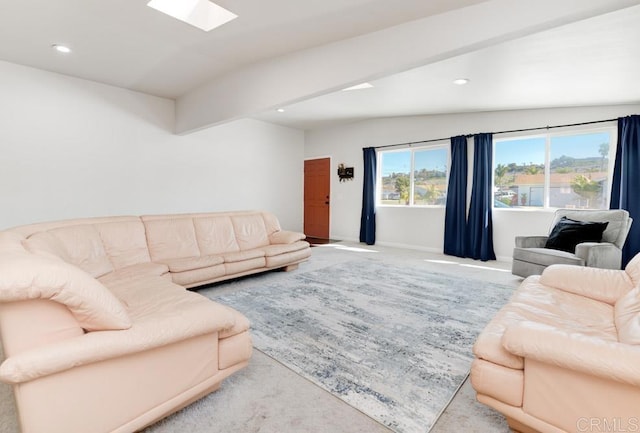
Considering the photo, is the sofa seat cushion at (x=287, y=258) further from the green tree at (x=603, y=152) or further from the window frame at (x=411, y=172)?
the green tree at (x=603, y=152)

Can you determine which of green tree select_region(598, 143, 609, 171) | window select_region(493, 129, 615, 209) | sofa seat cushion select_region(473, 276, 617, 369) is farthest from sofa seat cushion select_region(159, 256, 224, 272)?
green tree select_region(598, 143, 609, 171)

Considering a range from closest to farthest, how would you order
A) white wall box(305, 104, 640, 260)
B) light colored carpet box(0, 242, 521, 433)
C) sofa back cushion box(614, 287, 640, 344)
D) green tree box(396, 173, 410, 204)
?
sofa back cushion box(614, 287, 640, 344)
light colored carpet box(0, 242, 521, 433)
white wall box(305, 104, 640, 260)
green tree box(396, 173, 410, 204)

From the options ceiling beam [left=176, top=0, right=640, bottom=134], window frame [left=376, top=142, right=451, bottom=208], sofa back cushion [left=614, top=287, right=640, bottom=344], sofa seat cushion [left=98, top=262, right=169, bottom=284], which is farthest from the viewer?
window frame [left=376, top=142, right=451, bottom=208]

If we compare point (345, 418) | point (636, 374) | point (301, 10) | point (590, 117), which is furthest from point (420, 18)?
point (590, 117)

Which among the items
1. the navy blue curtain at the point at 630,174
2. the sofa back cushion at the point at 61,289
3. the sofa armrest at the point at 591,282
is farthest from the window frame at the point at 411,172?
the sofa back cushion at the point at 61,289

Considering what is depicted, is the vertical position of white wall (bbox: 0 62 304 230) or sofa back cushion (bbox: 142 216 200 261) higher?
white wall (bbox: 0 62 304 230)

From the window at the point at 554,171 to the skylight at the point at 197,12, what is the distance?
475cm

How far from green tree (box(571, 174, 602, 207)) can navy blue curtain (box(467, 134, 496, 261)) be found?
3.73ft

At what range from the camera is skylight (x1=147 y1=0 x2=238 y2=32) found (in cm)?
271

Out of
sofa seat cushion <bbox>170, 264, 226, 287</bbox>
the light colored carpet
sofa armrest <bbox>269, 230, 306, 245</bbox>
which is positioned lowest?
the light colored carpet

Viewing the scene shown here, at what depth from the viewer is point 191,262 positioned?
3418 mm

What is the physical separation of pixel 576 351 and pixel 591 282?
130 cm

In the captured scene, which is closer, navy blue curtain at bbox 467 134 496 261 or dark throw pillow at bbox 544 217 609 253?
dark throw pillow at bbox 544 217 609 253

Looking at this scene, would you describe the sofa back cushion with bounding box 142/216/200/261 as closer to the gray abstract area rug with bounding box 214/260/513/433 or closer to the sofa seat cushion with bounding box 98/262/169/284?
the sofa seat cushion with bounding box 98/262/169/284
